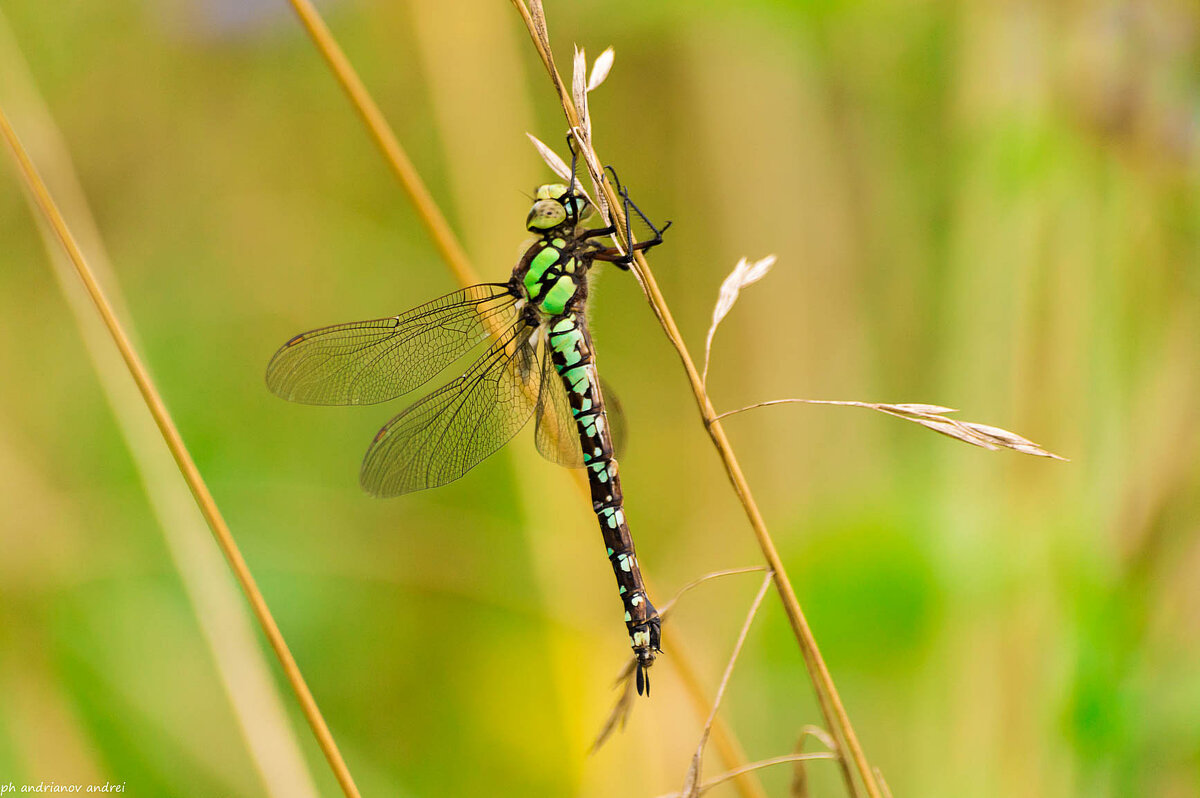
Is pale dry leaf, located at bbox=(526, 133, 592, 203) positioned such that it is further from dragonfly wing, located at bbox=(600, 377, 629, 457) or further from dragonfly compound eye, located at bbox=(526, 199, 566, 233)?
dragonfly wing, located at bbox=(600, 377, 629, 457)

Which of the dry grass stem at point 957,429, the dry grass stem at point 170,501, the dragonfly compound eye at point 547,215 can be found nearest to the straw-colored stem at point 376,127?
the dragonfly compound eye at point 547,215

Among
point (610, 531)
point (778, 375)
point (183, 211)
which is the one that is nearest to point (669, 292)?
point (778, 375)

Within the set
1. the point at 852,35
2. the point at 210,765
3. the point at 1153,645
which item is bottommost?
the point at 1153,645

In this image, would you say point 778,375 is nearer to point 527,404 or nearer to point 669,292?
point 669,292

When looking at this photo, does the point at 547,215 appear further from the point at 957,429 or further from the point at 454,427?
the point at 957,429

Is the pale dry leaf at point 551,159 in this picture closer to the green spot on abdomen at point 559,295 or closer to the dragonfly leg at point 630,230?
the dragonfly leg at point 630,230

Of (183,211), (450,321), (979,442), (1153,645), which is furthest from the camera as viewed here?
(183,211)

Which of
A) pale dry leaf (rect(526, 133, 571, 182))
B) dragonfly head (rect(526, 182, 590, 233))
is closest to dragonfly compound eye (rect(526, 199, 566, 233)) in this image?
dragonfly head (rect(526, 182, 590, 233))
